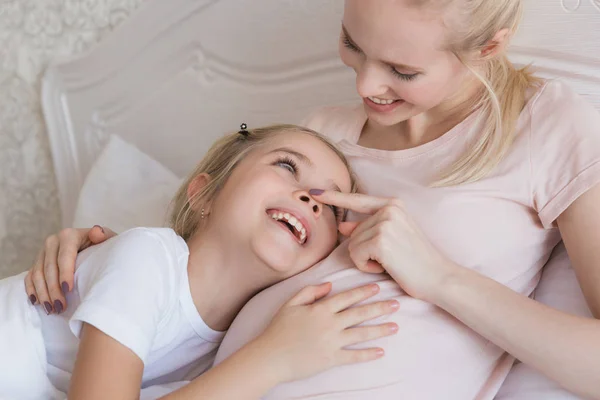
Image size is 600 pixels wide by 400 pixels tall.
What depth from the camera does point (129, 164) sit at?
211 centimetres

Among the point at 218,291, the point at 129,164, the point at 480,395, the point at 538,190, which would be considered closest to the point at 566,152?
the point at 538,190

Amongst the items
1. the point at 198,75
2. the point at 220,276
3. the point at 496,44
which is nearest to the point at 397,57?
the point at 496,44

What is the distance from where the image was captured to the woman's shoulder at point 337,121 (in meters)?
1.53

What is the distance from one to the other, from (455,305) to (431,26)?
0.45 m

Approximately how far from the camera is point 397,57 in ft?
3.84

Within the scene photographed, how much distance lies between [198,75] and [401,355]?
1.26 meters

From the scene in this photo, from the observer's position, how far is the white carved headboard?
6.08ft

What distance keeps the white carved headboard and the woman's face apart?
17.1 inches

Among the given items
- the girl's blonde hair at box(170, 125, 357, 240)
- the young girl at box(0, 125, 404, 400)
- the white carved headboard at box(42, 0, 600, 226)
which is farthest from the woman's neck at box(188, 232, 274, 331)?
the white carved headboard at box(42, 0, 600, 226)

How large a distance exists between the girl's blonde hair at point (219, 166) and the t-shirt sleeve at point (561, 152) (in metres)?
0.37

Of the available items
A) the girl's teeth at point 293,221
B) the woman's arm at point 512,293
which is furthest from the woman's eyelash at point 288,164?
the woman's arm at point 512,293

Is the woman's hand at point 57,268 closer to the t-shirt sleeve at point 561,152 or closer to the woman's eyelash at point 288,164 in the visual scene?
the woman's eyelash at point 288,164

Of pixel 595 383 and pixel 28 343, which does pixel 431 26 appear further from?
pixel 28 343

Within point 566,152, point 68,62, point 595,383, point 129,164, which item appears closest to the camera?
point 595,383
